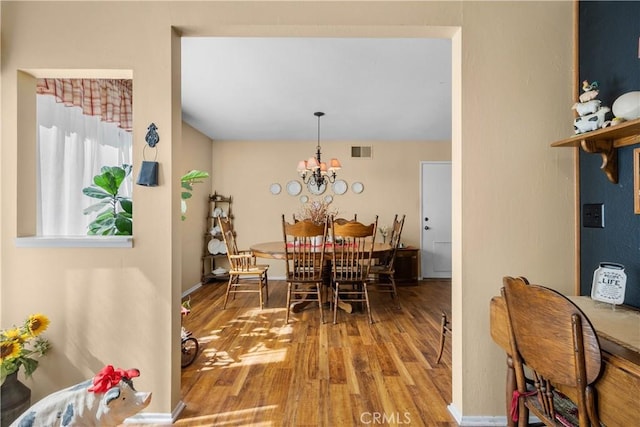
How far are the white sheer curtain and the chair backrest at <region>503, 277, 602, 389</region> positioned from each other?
2907 mm

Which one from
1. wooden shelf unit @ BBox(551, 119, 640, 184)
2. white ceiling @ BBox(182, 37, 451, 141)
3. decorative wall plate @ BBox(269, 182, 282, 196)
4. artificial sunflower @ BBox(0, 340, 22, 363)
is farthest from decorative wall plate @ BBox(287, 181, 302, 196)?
wooden shelf unit @ BBox(551, 119, 640, 184)

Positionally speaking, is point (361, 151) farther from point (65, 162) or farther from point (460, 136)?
point (65, 162)

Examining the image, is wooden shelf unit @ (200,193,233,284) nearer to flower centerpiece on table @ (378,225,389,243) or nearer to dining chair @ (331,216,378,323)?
dining chair @ (331,216,378,323)

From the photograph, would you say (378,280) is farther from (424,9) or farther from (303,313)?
(424,9)

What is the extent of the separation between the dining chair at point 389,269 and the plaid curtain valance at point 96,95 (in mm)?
3007

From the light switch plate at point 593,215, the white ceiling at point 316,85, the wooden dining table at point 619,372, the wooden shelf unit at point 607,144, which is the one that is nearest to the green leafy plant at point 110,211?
the white ceiling at point 316,85

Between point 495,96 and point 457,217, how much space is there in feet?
2.30

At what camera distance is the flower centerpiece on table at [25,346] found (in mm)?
1513

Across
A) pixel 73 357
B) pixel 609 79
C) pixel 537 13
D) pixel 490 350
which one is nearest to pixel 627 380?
pixel 490 350

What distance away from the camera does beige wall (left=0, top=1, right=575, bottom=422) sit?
170 centimetres

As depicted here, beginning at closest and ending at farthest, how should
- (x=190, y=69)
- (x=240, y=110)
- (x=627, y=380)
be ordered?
(x=627, y=380)
(x=190, y=69)
(x=240, y=110)

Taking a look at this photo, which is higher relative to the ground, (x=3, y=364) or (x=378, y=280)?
(x=3, y=364)

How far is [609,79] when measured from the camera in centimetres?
146

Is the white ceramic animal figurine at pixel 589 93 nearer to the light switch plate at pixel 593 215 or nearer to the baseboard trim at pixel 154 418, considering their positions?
the light switch plate at pixel 593 215
